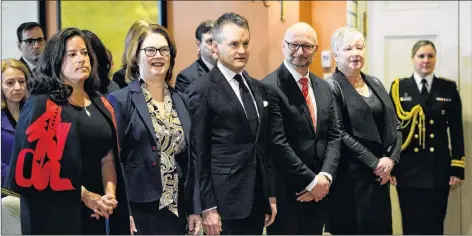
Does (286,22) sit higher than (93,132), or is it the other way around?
(286,22)

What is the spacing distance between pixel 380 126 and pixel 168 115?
4.02 ft

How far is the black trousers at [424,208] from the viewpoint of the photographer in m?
4.32

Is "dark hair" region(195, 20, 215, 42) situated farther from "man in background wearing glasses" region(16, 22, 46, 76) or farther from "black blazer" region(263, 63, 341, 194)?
"man in background wearing glasses" region(16, 22, 46, 76)

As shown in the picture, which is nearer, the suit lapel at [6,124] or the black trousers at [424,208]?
the suit lapel at [6,124]

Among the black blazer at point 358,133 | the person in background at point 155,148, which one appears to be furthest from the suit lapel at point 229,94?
the black blazer at point 358,133

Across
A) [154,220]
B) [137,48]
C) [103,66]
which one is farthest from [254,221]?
[103,66]

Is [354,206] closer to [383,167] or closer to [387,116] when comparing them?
[383,167]

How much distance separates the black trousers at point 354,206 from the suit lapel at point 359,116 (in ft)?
0.77

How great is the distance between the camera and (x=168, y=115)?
3.02 metres

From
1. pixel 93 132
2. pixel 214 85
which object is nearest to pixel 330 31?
pixel 214 85

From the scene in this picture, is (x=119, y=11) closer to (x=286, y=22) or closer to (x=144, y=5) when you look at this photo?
(x=144, y=5)

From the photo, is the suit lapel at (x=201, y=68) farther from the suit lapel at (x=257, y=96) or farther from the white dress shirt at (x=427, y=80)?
the white dress shirt at (x=427, y=80)

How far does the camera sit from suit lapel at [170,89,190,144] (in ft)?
9.88

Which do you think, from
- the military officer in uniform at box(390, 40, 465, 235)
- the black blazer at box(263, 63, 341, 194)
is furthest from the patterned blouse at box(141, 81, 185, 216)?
the military officer in uniform at box(390, 40, 465, 235)
